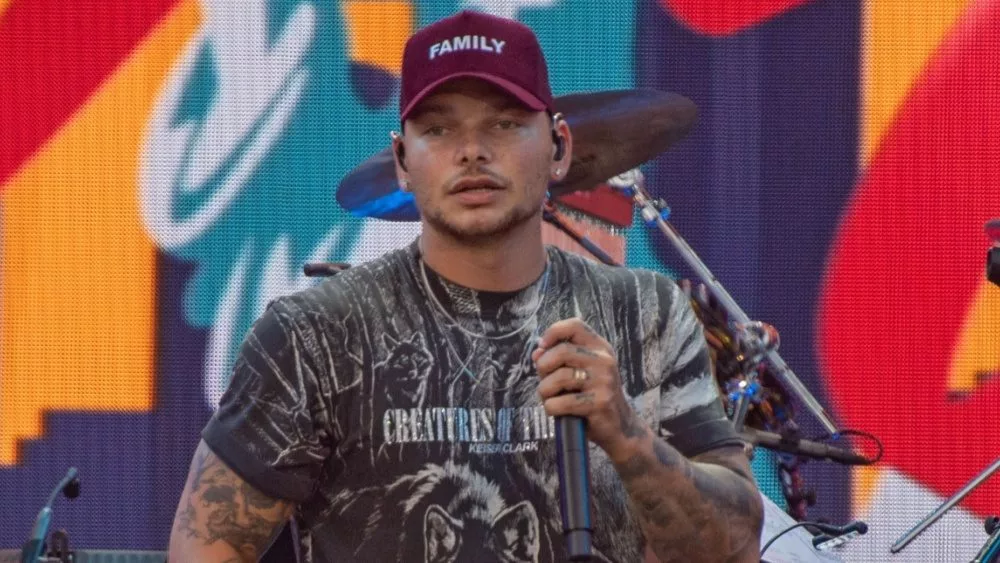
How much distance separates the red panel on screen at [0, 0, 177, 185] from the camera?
15.7 ft

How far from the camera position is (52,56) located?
4.82m

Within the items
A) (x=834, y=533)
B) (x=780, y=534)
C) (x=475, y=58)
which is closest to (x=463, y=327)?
(x=475, y=58)

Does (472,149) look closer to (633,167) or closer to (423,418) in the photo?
(423,418)

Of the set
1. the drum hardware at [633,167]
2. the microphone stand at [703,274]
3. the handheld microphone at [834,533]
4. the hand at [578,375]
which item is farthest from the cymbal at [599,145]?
the hand at [578,375]

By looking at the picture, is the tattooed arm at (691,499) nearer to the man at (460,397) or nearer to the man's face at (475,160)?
the man at (460,397)

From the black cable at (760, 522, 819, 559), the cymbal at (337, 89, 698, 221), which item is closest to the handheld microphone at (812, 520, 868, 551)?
the black cable at (760, 522, 819, 559)

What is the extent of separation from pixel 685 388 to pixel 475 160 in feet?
1.34

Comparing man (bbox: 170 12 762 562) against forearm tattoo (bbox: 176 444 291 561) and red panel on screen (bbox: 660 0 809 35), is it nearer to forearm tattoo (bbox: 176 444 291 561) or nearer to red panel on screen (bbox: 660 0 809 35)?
forearm tattoo (bbox: 176 444 291 561)

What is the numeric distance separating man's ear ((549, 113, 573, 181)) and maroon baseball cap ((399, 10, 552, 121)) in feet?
0.26

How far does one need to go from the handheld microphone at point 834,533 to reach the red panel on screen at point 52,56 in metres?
2.55

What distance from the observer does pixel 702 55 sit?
4785 mm

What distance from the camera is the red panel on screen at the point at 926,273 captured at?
468 cm


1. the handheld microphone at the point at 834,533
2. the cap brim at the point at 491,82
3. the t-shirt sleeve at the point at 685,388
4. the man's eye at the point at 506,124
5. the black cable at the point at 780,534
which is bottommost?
the handheld microphone at the point at 834,533

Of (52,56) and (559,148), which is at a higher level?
(52,56)
